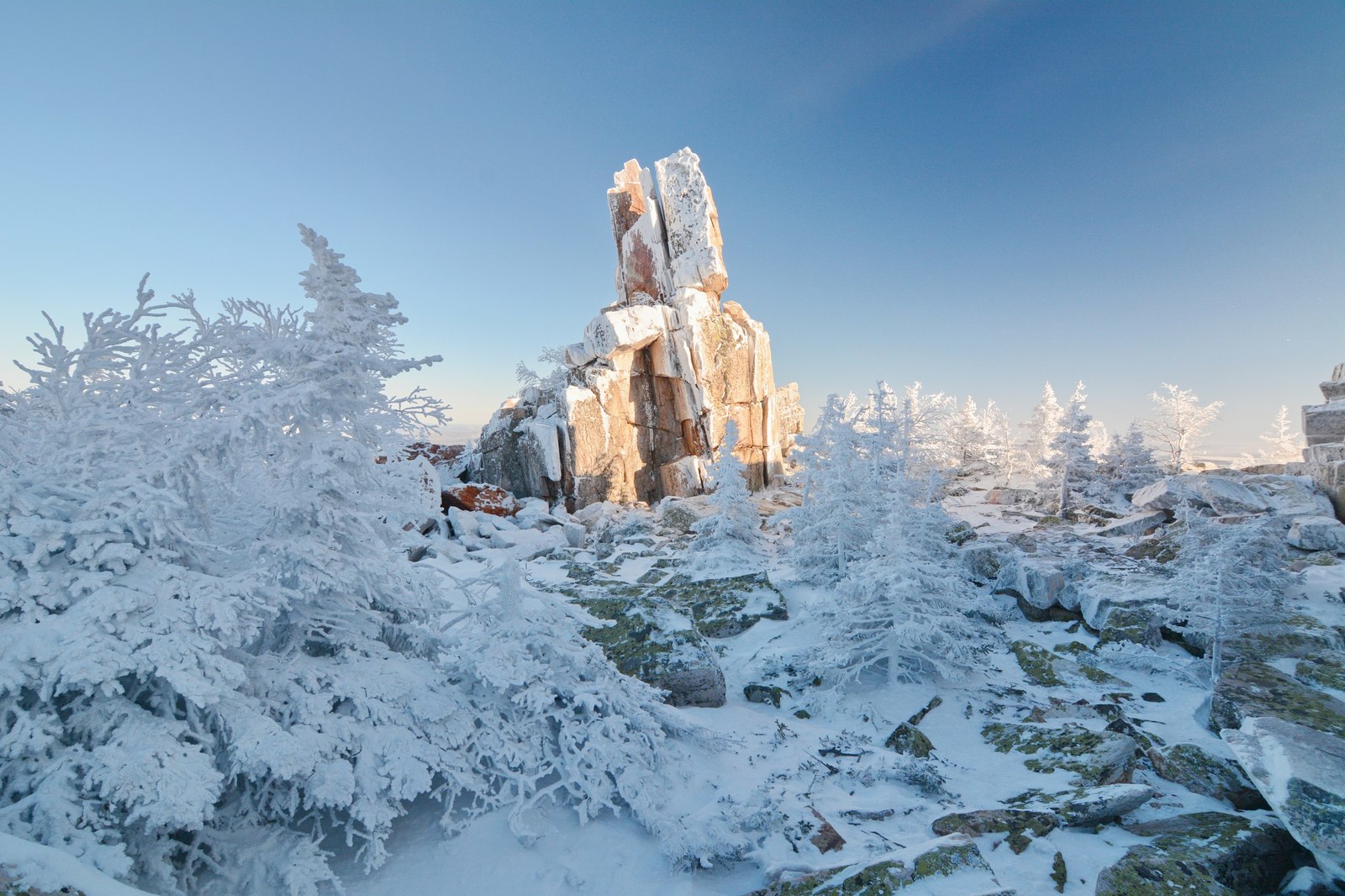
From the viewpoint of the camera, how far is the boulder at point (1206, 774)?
17.7 ft

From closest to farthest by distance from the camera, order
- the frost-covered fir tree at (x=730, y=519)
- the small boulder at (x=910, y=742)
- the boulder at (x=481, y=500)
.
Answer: the small boulder at (x=910, y=742), the frost-covered fir tree at (x=730, y=519), the boulder at (x=481, y=500)

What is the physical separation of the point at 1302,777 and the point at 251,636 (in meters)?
8.66

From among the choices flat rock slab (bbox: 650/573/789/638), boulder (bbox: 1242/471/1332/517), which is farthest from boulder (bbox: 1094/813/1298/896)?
boulder (bbox: 1242/471/1332/517)

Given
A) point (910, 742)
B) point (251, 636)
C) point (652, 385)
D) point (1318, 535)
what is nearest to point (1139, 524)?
point (1318, 535)

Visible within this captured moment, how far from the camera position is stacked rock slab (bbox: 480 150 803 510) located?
103 ft

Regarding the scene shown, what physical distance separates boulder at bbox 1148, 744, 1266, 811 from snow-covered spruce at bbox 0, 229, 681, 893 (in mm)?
5455

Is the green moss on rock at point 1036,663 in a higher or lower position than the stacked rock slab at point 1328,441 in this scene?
lower

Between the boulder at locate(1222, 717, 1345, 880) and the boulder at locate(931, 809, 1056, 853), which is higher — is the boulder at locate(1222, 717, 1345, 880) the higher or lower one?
the higher one

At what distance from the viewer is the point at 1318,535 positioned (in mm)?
13625

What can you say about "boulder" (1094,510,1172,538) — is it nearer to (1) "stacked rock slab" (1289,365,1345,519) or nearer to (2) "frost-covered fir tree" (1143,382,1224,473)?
(1) "stacked rock slab" (1289,365,1345,519)

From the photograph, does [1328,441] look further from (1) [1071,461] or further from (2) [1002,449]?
(2) [1002,449]

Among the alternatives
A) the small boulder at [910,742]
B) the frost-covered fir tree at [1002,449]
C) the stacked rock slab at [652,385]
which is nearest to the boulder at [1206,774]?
the small boulder at [910,742]

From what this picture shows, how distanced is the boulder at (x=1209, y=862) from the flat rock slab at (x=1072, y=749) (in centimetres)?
104

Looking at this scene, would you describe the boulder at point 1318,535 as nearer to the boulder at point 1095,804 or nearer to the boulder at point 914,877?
the boulder at point 1095,804
